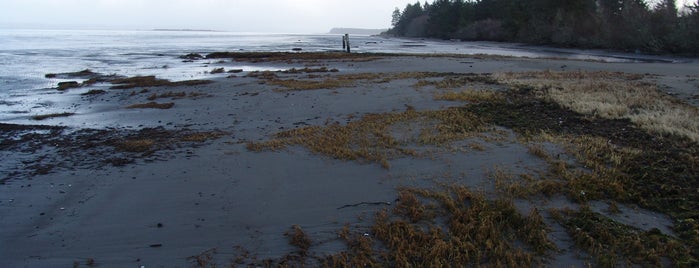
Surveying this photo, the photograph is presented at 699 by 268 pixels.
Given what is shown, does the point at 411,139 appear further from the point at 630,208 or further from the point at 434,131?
the point at 630,208

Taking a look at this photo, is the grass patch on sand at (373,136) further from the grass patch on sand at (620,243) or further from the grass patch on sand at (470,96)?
the grass patch on sand at (620,243)

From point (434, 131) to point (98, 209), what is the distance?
5102 millimetres

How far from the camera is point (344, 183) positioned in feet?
16.2

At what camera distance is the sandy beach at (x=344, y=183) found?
11.3 feet

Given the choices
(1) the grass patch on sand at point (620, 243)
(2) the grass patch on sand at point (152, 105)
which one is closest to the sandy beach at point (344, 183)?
(1) the grass patch on sand at point (620, 243)

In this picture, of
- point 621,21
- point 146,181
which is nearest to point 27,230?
point 146,181

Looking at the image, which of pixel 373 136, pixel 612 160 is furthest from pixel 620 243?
pixel 373 136

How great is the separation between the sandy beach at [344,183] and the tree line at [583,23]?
27722 mm

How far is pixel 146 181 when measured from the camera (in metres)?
5.15

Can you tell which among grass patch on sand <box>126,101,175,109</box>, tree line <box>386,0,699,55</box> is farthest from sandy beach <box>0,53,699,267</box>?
tree line <box>386,0,699,55</box>

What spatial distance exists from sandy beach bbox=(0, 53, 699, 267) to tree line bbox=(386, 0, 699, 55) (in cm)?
2772

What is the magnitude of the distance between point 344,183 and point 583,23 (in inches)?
1926

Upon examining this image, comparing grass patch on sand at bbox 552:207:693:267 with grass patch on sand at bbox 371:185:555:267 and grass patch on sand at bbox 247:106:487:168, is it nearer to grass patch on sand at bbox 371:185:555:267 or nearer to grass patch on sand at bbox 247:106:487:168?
grass patch on sand at bbox 371:185:555:267

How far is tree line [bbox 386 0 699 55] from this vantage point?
3094cm
